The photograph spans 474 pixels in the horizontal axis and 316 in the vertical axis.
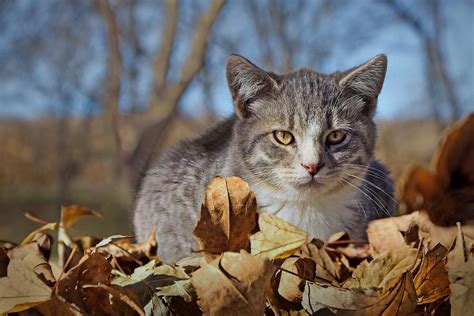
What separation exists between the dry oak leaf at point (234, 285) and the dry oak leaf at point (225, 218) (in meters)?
0.09

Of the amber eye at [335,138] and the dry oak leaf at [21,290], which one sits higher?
the amber eye at [335,138]

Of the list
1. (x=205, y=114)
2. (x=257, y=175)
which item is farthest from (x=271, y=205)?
(x=205, y=114)

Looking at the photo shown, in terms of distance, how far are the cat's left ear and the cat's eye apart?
0.64ft

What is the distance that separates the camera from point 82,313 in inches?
20.0

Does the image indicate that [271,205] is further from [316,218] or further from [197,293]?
[197,293]

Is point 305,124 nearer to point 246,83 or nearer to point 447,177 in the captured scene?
point 246,83

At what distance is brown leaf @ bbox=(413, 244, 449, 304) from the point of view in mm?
540

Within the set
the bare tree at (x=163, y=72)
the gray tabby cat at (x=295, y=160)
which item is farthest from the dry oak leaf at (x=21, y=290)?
the bare tree at (x=163, y=72)

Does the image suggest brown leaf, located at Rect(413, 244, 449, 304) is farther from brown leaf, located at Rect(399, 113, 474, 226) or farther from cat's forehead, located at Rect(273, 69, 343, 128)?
cat's forehead, located at Rect(273, 69, 343, 128)

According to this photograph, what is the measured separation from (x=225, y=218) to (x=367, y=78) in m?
0.90

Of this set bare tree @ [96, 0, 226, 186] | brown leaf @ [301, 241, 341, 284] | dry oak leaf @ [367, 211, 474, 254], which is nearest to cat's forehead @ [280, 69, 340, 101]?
dry oak leaf @ [367, 211, 474, 254]

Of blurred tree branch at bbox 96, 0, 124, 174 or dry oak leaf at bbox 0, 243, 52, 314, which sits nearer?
dry oak leaf at bbox 0, 243, 52, 314

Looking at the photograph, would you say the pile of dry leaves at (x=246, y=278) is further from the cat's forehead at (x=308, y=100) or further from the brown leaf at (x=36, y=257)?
the cat's forehead at (x=308, y=100)

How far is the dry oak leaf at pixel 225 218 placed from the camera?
0.58 metres
